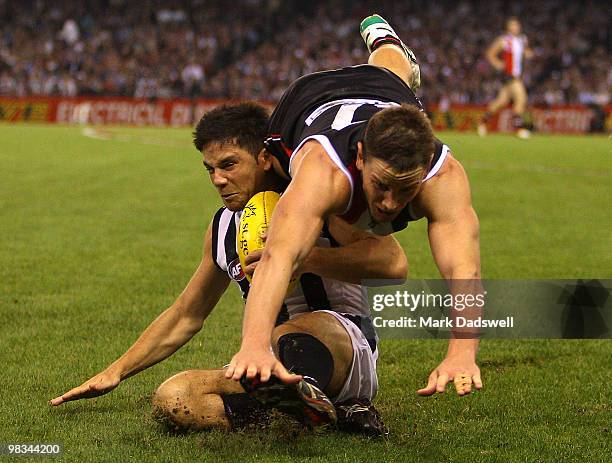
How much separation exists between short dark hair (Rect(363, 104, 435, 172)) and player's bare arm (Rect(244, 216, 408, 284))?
486 millimetres

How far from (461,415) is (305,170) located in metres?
1.39

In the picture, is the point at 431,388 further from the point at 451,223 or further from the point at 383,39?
the point at 383,39

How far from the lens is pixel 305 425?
3965 millimetres

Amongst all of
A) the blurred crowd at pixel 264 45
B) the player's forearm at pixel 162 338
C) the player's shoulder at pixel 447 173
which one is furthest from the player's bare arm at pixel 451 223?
→ the blurred crowd at pixel 264 45

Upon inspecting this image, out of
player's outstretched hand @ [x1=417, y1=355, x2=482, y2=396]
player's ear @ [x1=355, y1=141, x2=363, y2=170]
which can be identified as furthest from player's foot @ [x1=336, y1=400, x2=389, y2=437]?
player's ear @ [x1=355, y1=141, x2=363, y2=170]

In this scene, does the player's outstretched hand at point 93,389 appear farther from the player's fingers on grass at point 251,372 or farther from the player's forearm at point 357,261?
the player's fingers on grass at point 251,372

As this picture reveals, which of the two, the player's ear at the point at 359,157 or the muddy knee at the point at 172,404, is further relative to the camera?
the muddy knee at the point at 172,404

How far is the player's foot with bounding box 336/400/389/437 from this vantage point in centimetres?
418

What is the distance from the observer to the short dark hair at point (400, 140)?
379cm

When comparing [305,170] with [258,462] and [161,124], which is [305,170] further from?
[161,124]

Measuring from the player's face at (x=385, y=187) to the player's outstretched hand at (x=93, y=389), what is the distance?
1.36 meters

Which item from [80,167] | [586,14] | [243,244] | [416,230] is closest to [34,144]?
[80,167]

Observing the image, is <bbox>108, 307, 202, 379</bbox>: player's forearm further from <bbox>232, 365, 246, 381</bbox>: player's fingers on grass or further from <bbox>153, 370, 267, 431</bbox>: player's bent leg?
<bbox>232, 365, 246, 381</bbox>: player's fingers on grass

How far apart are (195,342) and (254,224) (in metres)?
1.81
